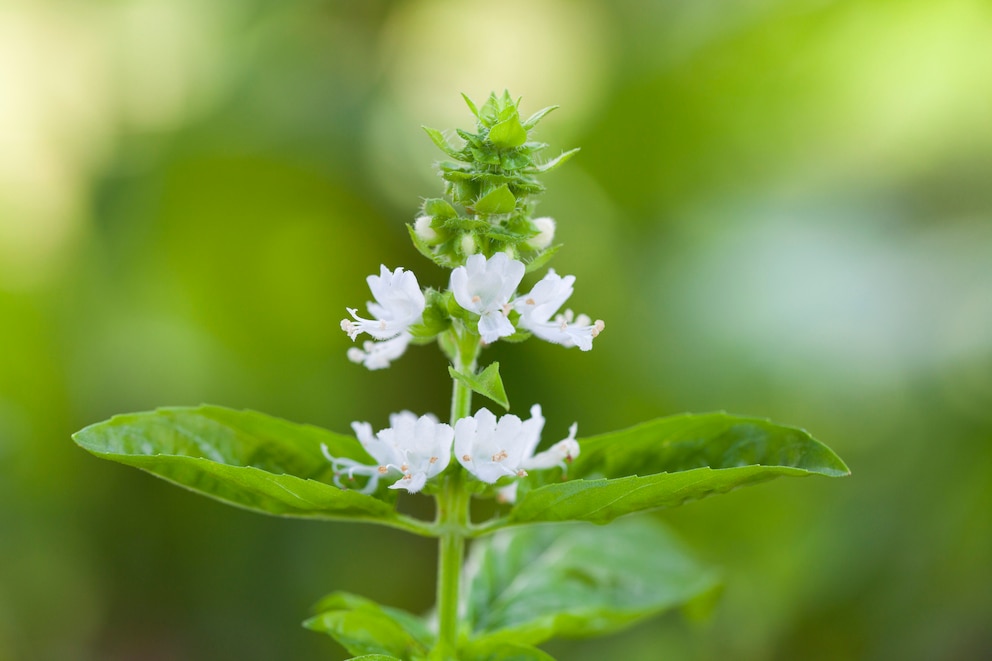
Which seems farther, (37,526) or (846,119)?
(846,119)

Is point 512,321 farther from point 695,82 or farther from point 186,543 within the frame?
point 695,82

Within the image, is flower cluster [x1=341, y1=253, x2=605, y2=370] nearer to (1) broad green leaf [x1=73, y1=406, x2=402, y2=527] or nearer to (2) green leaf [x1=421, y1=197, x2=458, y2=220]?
(2) green leaf [x1=421, y1=197, x2=458, y2=220]

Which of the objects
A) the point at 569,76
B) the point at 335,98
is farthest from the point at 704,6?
the point at 335,98

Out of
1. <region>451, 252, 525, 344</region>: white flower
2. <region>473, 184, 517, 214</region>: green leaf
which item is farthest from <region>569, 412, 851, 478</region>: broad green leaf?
<region>473, 184, 517, 214</region>: green leaf

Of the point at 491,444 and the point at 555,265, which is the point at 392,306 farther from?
the point at 555,265

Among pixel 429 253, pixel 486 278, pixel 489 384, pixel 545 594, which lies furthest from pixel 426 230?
pixel 545 594

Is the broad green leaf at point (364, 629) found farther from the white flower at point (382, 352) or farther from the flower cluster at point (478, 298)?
the white flower at point (382, 352)
